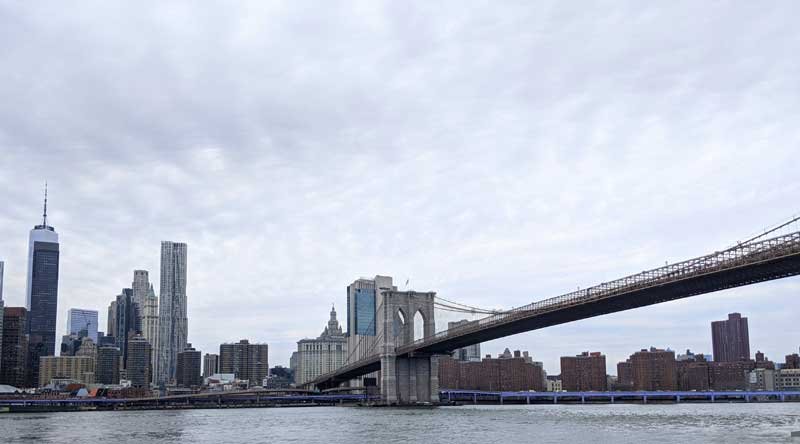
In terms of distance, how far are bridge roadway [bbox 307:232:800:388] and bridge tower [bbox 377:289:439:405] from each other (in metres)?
10.9

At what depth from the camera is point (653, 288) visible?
51250 mm

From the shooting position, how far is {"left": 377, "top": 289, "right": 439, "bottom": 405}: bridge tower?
91.4 metres

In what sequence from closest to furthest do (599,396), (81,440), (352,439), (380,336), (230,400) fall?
(352,439)
(81,440)
(380,336)
(230,400)
(599,396)

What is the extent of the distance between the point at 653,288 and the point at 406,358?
150ft

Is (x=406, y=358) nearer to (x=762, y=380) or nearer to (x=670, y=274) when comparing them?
(x=670, y=274)

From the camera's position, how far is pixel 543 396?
15488cm

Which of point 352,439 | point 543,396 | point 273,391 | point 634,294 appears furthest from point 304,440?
point 543,396

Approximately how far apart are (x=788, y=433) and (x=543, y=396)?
116m

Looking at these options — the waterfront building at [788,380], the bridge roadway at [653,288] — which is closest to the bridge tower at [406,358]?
the bridge roadway at [653,288]

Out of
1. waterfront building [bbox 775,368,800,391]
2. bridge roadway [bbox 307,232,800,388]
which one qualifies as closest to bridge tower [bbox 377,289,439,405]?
bridge roadway [bbox 307,232,800,388]

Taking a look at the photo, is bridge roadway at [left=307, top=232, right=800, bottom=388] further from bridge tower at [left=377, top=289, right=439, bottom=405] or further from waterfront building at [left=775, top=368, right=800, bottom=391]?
waterfront building at [left=775, top=368, right=800, bottom=391]

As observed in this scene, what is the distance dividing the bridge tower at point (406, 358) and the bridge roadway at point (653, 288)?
35.6 ft

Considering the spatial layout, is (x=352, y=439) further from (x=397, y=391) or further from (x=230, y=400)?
(x=230, y=400)

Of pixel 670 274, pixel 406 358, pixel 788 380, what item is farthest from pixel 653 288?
pixel 788 380
